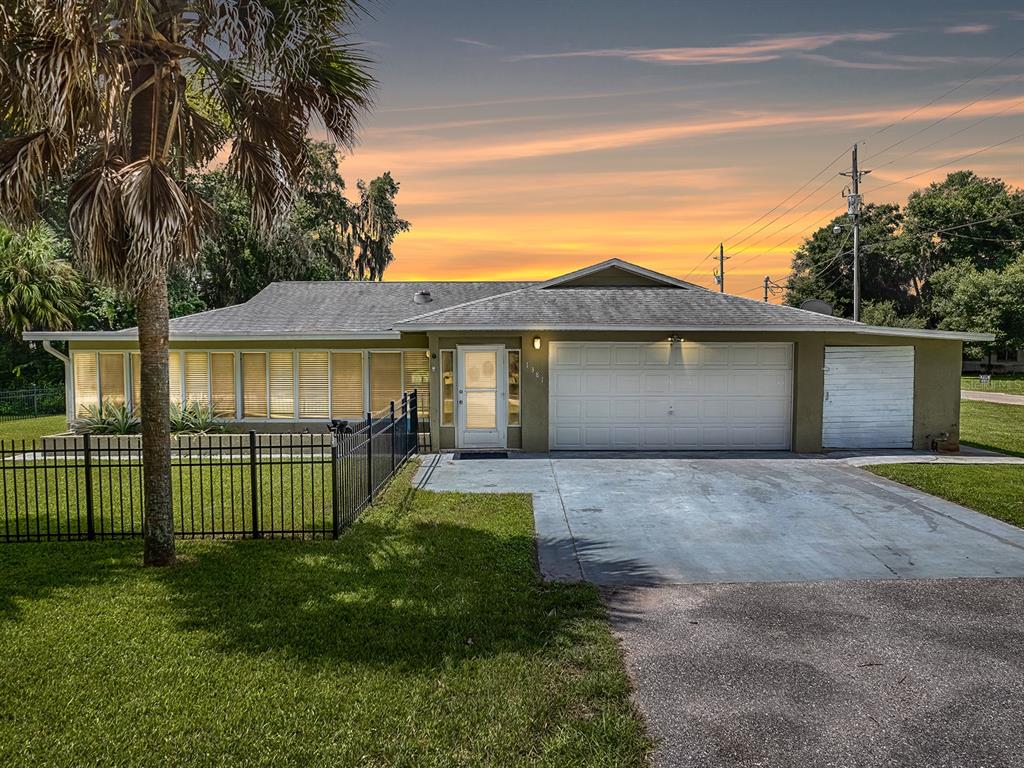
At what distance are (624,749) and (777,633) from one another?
7.07ft

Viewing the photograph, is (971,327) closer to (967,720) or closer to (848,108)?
(848,108)

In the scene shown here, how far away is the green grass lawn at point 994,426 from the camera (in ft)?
50.9

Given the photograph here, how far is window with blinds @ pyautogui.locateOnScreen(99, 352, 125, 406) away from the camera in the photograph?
16.9 metres

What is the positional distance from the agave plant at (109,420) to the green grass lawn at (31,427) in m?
1.37

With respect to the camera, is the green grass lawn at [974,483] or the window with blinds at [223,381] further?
the window with blinds at [223,381]

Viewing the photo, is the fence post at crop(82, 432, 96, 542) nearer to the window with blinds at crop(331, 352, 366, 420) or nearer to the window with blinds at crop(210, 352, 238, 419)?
the window with blinds at crop(331, 352, 366, 420)

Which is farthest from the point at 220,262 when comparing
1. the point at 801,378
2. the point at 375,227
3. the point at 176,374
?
the point at 801,378

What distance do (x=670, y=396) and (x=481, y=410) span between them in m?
4.27

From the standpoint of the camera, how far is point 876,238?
5050 centimetres

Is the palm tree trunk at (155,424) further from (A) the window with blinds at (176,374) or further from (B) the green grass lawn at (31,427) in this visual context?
(B) the green grass lawn at (31,427)

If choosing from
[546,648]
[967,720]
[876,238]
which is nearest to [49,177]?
[546,648]

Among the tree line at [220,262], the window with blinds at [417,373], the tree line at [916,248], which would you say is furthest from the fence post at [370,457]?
the tree line at [916,248]

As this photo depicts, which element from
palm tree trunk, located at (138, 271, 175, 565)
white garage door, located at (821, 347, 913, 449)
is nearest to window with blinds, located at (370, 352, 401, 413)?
palm tree trunk, located at (138, 271, 175, 565)

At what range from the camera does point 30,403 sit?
25203 millimetres
